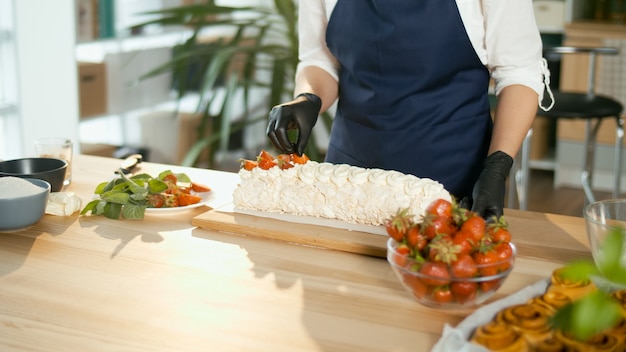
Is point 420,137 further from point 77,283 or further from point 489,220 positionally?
point 77,283

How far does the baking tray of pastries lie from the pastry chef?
24.6 inches

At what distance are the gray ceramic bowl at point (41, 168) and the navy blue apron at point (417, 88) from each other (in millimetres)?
710

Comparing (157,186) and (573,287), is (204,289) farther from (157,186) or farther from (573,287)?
(573,287)

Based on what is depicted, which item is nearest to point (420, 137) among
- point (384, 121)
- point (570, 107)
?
point (384, 121)

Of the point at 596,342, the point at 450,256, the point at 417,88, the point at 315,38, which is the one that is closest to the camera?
the point at 596,342

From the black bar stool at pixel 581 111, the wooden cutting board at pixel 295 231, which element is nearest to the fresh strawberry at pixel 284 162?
the wooden cutting board at pixel 295 231

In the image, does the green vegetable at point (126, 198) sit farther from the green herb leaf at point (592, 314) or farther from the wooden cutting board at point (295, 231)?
the green herb leaf at point (592, 314)

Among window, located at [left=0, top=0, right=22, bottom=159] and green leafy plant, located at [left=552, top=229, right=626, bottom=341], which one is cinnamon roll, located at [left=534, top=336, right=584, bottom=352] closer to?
green leafy plant, located at [left=552, top=229, right=626, bottom=341]

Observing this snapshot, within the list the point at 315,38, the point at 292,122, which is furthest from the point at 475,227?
the point at 315,38

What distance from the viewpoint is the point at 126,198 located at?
1.66m

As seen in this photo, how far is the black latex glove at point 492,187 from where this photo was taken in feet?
4.84

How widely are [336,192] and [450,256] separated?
0.49 metres

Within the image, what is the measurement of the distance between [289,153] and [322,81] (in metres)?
0.39

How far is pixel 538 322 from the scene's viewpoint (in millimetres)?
1042
